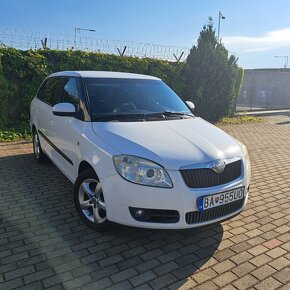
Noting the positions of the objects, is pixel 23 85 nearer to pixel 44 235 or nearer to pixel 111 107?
pixel 111 107

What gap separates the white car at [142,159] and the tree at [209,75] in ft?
26.6

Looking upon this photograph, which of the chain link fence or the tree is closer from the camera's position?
the tree

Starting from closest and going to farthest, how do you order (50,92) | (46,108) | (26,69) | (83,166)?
(83,166)
(46,108)
(50,92)
(26,69)

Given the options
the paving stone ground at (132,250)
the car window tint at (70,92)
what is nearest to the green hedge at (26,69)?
the car window tint at (70,92)

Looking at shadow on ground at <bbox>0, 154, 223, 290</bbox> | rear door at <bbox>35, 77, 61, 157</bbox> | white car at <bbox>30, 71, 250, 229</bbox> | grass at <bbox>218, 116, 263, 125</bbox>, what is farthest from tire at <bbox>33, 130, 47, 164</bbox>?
grass at <bbox>218, 116, 263, 125</bbox>

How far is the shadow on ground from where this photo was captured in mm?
2773

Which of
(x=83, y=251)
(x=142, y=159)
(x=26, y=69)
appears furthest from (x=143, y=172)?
(x=26, y=69)

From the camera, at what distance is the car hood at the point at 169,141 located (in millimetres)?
3053

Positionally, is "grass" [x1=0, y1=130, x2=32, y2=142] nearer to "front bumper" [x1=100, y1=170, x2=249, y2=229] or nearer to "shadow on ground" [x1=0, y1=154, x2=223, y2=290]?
"shadow on ground" [x1=0, y1=154, x2=223, y2=290]

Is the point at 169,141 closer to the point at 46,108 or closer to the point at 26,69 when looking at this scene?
the point at 46,108

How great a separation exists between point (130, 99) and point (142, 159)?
1.48 m

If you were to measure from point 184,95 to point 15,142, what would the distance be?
684 cm

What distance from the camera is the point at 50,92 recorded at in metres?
5.43

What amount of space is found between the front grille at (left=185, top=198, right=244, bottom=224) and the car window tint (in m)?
2.07
